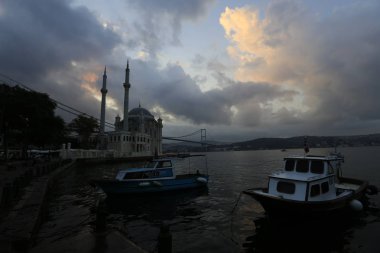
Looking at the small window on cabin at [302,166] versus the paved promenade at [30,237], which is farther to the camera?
Answer: the small window on cabin at [302,166]

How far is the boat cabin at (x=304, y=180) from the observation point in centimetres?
1495

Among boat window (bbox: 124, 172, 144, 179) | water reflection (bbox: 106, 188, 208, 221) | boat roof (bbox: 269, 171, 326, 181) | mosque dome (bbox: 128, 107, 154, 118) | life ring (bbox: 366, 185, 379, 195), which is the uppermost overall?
mosque dome (bbox: 128, 107, 154, 118)

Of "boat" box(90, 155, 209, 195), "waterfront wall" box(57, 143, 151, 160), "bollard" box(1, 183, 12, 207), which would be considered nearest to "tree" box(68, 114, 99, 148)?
"waterfront wall" box(57, 143, 151, 160)

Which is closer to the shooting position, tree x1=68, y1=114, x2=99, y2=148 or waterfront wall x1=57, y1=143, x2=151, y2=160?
waterfront wall x1=57, y1=143, x2=151, y2=160

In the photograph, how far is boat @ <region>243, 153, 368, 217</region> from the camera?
14.2 meters

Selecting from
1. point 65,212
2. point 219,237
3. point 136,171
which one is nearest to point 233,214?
point 219,237

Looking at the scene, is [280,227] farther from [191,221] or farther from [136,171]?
[136,171]

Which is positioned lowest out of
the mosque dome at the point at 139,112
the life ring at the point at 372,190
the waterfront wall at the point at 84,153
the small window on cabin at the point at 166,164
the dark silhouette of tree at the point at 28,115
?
the life ring at the point at 372,190

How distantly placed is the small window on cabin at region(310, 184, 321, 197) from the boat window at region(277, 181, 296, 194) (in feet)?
3.14

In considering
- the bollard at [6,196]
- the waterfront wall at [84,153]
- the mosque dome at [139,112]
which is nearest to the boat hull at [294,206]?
the bollard at [6,196]

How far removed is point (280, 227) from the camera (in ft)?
47.4

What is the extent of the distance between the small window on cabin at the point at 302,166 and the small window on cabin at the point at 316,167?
0.28 m

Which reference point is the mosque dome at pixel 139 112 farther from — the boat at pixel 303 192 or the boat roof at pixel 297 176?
the boat at pixel 303 192

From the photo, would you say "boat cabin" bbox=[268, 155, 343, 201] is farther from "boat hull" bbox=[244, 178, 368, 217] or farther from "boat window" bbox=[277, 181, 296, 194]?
"boat hull" bbox=[244, 178, 368, 217]
